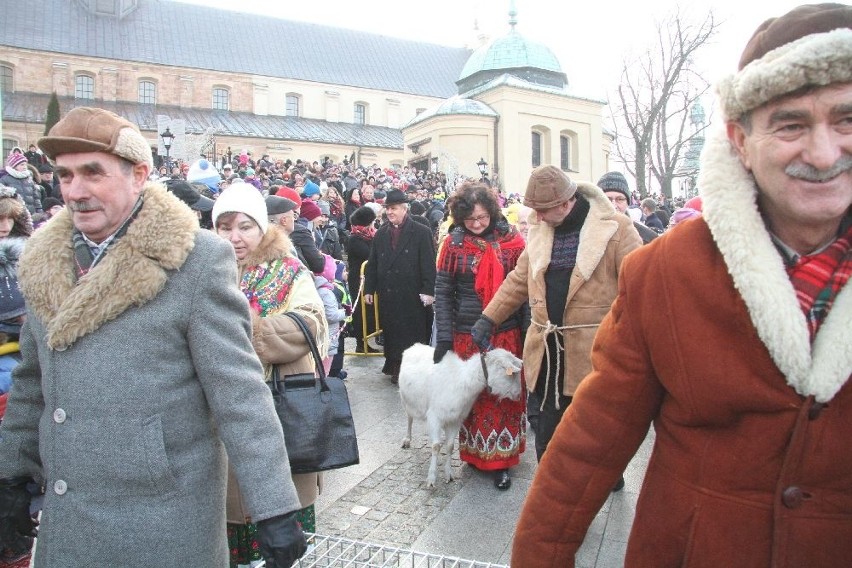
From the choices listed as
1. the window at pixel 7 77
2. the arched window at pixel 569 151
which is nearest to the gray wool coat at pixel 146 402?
the arched window at pixel 569 151

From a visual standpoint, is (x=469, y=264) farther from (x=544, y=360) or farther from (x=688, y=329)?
(x=688, y=329)

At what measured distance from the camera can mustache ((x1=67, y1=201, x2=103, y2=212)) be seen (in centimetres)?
215

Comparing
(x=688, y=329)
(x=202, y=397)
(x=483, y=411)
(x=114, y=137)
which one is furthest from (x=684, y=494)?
(x=483, y=411)

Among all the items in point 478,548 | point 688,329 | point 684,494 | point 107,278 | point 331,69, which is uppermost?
point 331,69

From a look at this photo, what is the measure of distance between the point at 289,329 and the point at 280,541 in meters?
1.22

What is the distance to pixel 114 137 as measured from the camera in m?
2.15

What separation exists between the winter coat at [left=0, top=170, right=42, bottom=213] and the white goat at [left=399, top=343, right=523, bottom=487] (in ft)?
25.9

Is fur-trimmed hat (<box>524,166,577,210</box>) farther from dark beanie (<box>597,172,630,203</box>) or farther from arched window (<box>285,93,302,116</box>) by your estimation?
arched window (<box>285,93,302,116</box>)

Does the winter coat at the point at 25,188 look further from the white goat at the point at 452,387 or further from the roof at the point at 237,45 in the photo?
the roof at the point at 237,45

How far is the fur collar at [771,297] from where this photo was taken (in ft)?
4.59

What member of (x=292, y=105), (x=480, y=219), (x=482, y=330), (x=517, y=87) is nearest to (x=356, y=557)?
(x=482, y=330)

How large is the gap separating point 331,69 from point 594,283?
53.5 m

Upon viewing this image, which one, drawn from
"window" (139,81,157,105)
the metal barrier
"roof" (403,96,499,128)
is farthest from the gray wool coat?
"window" (139,81,157,105)

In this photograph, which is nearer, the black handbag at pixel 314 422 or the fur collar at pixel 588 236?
the black handbag at pixel 314 422
